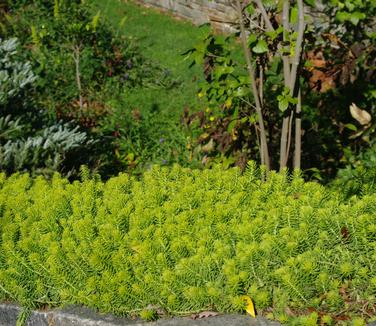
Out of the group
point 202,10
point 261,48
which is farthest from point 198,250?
point 202,10

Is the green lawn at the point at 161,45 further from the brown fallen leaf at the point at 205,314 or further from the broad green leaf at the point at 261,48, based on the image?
the brown fallen leaf at the point at 205,314

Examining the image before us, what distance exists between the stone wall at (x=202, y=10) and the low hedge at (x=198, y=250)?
6136 mm

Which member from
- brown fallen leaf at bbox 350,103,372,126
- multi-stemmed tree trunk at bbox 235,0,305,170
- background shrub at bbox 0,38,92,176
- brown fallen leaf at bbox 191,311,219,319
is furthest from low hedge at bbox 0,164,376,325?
brown fallen leaf at bbox 350,103,372,126

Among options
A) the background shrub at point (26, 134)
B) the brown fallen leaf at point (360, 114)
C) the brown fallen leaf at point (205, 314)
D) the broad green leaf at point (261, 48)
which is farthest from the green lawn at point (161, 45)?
the brown fallen leaf at point (205, 314)

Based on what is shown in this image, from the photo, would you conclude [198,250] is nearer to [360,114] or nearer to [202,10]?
[360,114]

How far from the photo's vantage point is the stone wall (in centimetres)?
947

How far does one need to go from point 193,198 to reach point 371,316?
1067 mm

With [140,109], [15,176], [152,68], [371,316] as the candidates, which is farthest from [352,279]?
[152,68]

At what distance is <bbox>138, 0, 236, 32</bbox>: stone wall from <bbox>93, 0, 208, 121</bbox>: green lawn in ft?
0.44

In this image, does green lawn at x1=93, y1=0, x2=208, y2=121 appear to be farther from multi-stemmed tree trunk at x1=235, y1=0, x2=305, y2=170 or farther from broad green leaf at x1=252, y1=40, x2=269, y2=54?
broad green leaf at x1=252, y1=40, x2=269, y2=54

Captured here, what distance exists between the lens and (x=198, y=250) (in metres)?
2.81

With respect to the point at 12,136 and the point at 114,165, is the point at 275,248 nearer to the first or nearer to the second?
the point at 12,136

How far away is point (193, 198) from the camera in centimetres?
337

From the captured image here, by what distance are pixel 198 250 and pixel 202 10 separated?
294 inches
